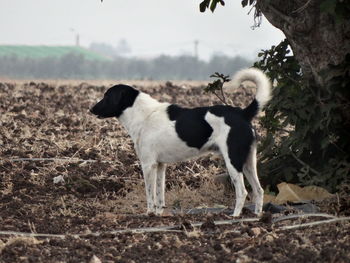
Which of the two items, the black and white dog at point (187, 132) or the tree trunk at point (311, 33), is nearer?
the black and white dog at point (187, 132)

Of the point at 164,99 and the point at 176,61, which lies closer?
the point at 164,99

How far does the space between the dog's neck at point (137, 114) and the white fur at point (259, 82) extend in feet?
3.44

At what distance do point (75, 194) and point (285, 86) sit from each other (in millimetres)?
2892

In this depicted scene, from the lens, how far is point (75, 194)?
36.2ft

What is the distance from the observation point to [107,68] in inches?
3157

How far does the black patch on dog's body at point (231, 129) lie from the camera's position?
897 centimetres

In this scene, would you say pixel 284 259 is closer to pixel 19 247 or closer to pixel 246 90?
pixel 19 247

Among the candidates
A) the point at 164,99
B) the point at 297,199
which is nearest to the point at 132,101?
the point at 297,199

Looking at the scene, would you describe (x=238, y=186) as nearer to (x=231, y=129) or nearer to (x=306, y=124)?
(x=231, y=129)

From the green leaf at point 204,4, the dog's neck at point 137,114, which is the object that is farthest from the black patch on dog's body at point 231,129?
the green leaf at point 204,4

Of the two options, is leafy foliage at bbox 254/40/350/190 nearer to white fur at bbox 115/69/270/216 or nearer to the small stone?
white fur at bbox 115/69/270/216

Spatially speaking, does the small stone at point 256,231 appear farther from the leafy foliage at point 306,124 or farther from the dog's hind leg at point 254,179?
the leafy foliage at point 306,124

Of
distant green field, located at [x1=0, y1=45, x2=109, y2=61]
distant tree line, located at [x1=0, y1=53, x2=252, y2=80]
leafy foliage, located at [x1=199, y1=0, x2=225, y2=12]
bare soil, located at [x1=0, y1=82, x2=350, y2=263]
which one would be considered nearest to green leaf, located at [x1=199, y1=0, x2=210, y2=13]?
leafy foliage, located at [x1=199, y1=0, x2=225, y2=12]

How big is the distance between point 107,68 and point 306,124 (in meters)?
70.8
